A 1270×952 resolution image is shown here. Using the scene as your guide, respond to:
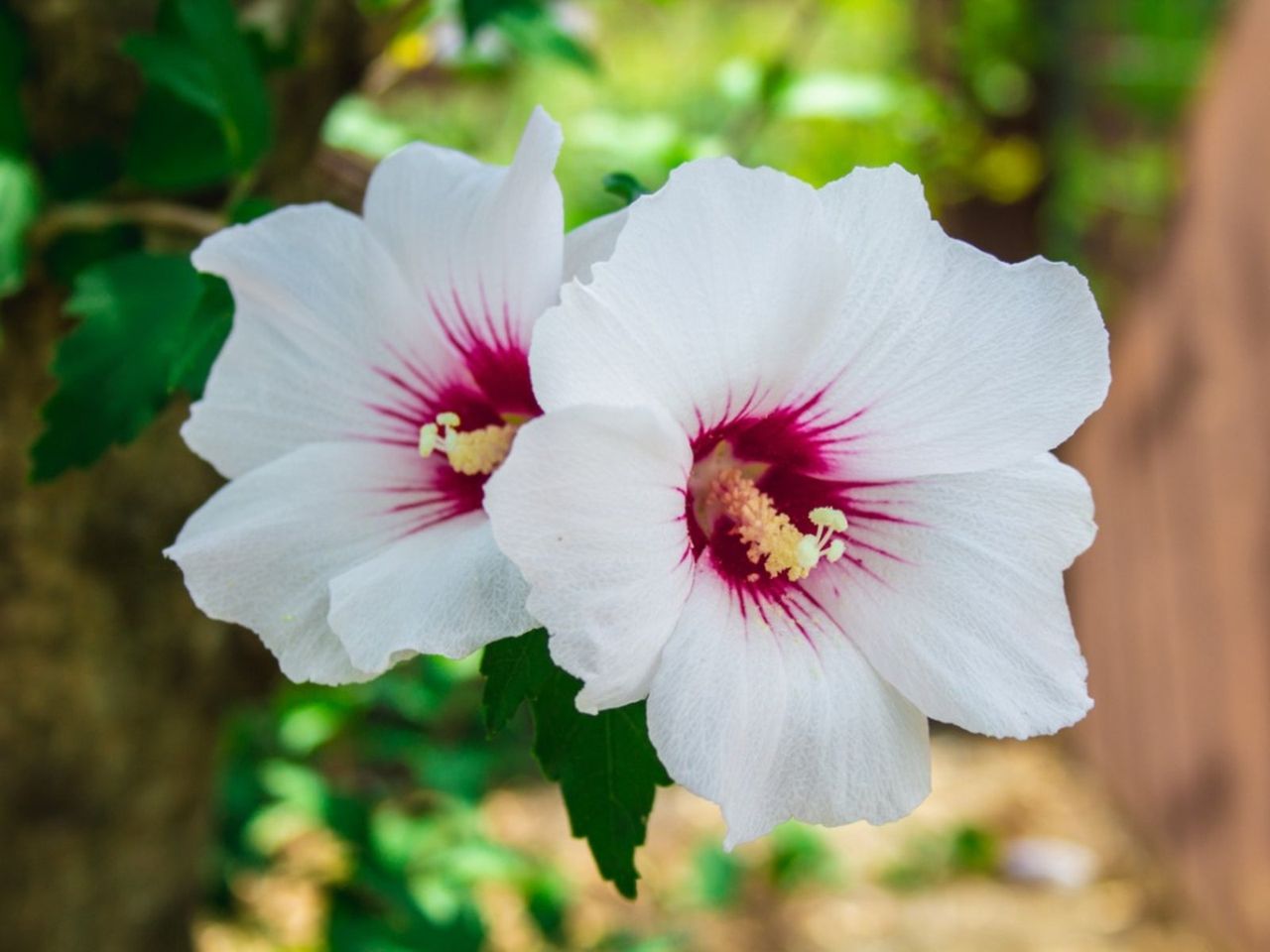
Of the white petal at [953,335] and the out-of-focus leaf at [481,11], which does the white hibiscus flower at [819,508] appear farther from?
the out-of-focus leaf at [481,11]

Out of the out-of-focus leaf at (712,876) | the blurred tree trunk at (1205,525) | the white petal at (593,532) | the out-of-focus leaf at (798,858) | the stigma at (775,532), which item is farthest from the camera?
the out-of-focus leaf at (798,858)

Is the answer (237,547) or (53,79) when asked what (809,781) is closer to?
(237,547)

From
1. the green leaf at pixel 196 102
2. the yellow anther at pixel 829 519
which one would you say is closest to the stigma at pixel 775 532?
the yellow anther at pixel 829 519

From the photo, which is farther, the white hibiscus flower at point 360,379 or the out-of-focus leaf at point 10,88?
the out-of-focus leaf at point 10,88

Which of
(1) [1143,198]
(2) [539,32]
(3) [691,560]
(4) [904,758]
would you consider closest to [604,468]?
(3) [691,560]

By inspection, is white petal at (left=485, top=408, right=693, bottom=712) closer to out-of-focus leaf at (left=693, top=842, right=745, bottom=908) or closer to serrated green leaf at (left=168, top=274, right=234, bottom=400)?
serrated green leaf at (left=168, top=274, right=234, bottom=400)

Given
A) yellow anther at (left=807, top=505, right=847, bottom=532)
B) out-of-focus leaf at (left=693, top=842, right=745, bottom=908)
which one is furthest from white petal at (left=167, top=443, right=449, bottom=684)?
out-of-focus leaf at (left=693, top=842, right=745, bottom=908)

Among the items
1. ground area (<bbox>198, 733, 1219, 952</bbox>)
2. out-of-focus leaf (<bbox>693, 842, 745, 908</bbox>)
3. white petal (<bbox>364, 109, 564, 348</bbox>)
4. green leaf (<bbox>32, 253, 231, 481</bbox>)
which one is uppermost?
white petal (<bbox>364, 109, 564, 348</bbox>)
